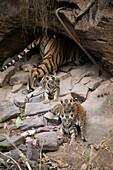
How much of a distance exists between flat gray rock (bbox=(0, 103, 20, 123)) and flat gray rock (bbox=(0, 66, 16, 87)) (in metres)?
1.18

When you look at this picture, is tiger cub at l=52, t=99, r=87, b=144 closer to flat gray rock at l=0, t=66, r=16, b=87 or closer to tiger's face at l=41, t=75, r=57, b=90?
tiger's face at l=41, t=75, r=57, b=90

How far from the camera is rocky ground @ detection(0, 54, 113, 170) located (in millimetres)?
3721

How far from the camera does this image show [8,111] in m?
5.31

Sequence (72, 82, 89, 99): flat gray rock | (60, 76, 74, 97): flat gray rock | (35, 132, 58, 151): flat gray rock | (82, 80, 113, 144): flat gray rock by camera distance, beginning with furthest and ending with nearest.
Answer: (60, 76, 74, 97): flat gray rock → (72, 82, 89, 99): flat gray rock → (82, 80, 113, 144): flat gray rock → (35, 132, 58, 151): flat gray rock

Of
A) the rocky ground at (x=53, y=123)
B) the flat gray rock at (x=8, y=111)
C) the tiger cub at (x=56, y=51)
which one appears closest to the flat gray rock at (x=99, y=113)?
the rocky ground at (x=53, y=123)

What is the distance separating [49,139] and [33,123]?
78 centimetres

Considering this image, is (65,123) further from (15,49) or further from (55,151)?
(15,49)

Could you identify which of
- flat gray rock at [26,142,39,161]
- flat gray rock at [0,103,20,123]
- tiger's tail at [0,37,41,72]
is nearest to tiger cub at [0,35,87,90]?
tiger's tail at [0,37,41,72]

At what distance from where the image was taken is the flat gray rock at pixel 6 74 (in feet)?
22.5

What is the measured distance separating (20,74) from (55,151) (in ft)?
11.6

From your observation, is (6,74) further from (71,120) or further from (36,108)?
(71,120)

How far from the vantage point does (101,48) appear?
526 centimetres

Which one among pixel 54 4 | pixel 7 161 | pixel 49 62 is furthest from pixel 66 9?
pixel 7 161

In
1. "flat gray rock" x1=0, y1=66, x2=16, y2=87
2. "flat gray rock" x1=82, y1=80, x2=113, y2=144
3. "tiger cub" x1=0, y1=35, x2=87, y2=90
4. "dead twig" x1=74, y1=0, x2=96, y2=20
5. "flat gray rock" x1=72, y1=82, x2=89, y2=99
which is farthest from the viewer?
"tiger cub" x1=0, y1=35, x2=87, y2=90
